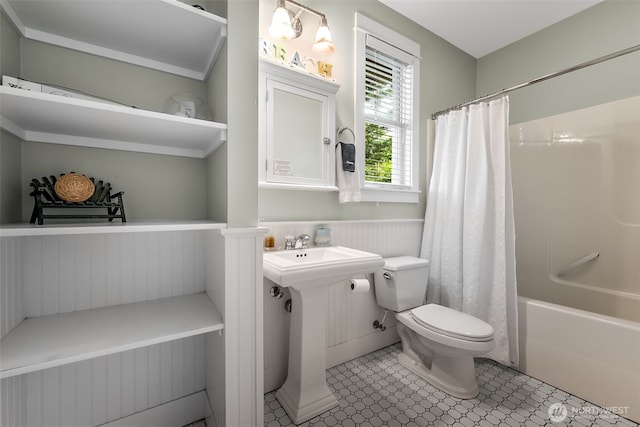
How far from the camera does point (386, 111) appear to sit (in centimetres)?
227

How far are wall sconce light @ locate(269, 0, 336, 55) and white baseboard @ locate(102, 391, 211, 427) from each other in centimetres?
205

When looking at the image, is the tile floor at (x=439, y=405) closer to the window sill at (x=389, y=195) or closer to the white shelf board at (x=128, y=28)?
the window sill at (x=389, y=195)

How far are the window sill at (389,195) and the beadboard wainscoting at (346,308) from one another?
0.18 m

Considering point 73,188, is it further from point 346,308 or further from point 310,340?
point 346,308

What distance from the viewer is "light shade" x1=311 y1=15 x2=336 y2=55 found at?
173 cm

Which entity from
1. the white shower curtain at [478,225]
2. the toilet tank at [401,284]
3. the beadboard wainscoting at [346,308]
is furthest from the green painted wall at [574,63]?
the toilet tank at [401,284]

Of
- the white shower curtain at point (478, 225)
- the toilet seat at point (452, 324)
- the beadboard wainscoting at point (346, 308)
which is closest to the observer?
the toilet seat at point (452, 324)

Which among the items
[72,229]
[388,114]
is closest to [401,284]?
[388,114]

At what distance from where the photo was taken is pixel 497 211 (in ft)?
6.31

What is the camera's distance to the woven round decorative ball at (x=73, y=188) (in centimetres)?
100

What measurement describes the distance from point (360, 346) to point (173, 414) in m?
1.25

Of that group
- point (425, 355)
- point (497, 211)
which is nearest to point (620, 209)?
point (497, 211)

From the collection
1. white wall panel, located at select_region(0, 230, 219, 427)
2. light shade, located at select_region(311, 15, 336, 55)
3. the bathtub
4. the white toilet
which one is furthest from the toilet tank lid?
light shade, located at select_region(311, 15, 336, 55)

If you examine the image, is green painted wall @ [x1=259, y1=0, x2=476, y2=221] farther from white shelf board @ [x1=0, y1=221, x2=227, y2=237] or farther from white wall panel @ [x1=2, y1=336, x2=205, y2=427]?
white wall panel @ [x1=2, y1=336, x2=205, y2=427]
